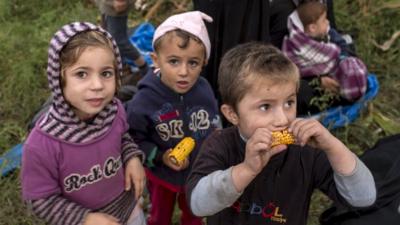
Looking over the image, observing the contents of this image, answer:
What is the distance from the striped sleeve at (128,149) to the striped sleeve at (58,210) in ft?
1.01

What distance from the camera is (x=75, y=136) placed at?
1.94m

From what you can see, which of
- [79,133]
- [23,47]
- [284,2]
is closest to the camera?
[79,133]

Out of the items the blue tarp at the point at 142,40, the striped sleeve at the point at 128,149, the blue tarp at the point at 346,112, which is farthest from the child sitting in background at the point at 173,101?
the blue tarp at the point at 142,40

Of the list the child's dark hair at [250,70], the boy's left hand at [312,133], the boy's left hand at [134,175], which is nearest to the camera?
the boy's left hand at [312,133]

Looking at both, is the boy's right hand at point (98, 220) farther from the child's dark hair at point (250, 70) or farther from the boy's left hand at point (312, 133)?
the boy's left hand at point (312, 133)

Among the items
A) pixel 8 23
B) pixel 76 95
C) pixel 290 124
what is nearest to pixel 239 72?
pixel 290 124

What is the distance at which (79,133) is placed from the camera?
1951 millimetres

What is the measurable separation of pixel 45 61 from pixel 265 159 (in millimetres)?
3362

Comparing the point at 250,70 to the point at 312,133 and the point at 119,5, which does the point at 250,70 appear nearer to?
the point at 312,133

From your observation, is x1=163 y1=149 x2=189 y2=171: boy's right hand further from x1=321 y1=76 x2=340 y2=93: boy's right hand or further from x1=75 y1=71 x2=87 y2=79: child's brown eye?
x1=321 y1=76 x2=340 y2=93: boy's right hand

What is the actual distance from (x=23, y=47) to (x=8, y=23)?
59 centimetres

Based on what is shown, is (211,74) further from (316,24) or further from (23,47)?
(23,47)

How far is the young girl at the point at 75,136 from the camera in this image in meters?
1.90

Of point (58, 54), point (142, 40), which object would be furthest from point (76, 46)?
point (142, 40)
